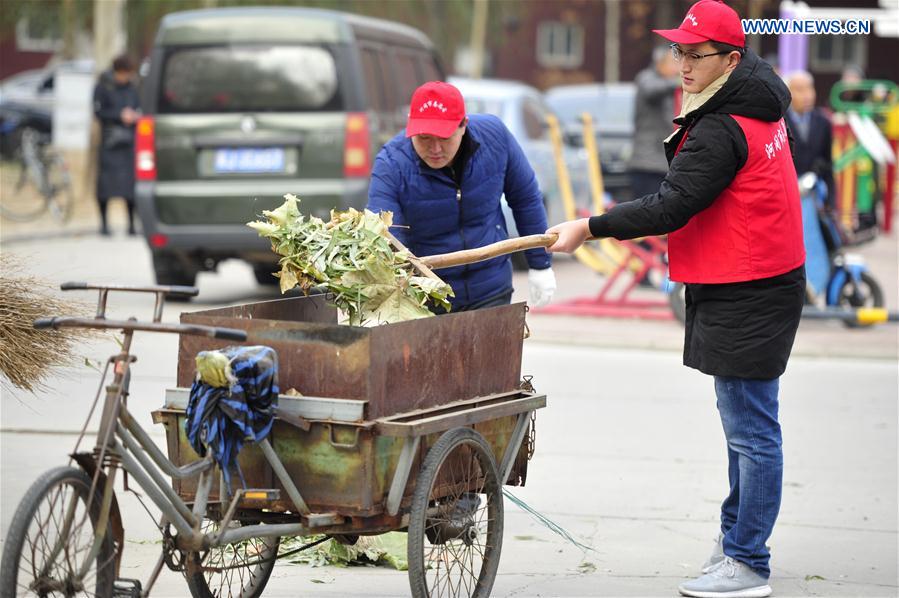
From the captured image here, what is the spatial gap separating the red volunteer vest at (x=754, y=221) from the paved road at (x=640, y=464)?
1.19 metres

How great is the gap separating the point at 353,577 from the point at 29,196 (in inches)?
622

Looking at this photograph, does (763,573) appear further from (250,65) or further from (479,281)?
(250,65)

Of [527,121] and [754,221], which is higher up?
[754,221]

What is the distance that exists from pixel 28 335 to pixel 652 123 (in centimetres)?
874

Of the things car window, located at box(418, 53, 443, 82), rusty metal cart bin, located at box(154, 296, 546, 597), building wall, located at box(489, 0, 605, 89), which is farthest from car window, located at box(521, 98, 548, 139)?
building wall, located at box(489, 0, 605, 89)

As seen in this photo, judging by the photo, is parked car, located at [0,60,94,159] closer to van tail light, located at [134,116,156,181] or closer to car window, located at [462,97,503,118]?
car window, located at [462,97,503,118]

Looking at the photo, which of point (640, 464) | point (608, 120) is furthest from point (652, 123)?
point (608, 120)

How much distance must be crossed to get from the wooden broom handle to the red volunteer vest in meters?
0.51

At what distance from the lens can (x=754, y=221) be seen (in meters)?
4.89

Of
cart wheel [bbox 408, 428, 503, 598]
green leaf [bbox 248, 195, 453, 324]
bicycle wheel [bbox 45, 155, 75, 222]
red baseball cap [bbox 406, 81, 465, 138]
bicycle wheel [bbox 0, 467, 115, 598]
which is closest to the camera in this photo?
bicycle wheel [bbox 0, 467, 115, 598]

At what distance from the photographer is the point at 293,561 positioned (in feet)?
17.9

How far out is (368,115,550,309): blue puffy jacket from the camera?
5633 mm

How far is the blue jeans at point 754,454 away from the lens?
5.05 m

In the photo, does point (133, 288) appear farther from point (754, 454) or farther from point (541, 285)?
point (541, 285)
